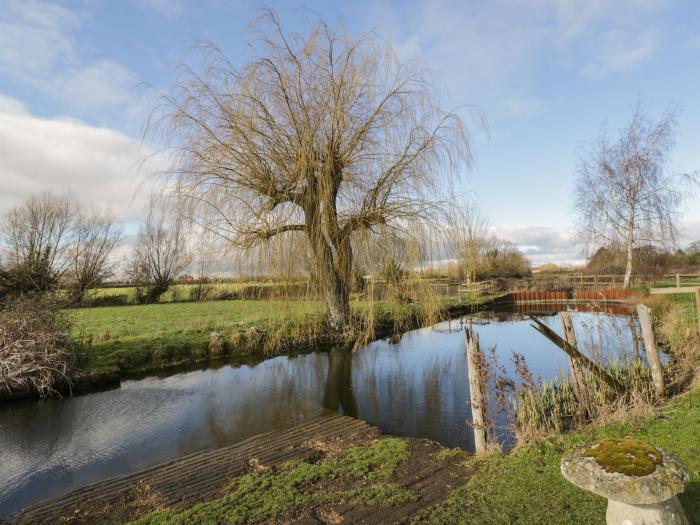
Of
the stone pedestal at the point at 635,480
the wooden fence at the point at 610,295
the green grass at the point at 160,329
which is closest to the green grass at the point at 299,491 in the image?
the stone pedestal at the point at 635,480

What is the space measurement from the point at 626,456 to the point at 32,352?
10168 millimetres

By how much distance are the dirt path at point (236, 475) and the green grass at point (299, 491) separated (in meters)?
0.12

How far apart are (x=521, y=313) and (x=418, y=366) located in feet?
48.8

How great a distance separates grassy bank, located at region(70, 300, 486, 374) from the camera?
1094cm

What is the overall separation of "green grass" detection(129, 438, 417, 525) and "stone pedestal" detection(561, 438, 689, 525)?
171 cm

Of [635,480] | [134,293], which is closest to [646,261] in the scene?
[635,480]

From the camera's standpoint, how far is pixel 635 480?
2443mm

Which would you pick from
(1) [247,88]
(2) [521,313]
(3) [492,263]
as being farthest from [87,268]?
(3) [492,263]

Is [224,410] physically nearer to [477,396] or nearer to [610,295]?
[477,396]

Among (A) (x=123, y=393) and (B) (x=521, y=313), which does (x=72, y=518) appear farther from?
(B) (x=521, y=313)

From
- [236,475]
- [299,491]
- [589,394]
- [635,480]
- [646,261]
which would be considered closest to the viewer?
[635,480]

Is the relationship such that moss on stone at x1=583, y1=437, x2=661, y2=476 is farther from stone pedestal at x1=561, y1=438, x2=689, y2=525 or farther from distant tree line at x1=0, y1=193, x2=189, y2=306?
distant tree line at x1=0, y1=193, x2=189, y2=306

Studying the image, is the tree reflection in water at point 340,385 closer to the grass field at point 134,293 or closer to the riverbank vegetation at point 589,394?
the riverbank vegetation at point 589,394

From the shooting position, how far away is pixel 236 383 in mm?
9734
